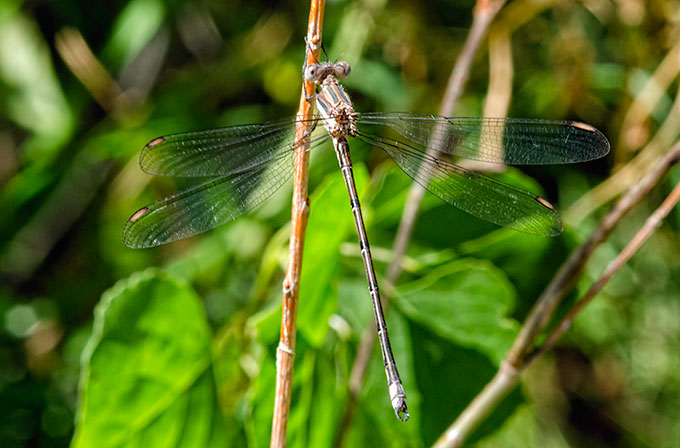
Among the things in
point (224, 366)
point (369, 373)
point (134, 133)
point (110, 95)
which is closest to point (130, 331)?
point (224, 366)

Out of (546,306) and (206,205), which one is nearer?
(546,306)

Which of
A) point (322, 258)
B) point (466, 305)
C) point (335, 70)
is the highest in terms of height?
point (335, 70)

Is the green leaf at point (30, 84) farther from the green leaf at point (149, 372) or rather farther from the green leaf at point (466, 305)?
the green leaf at point (466, 305)

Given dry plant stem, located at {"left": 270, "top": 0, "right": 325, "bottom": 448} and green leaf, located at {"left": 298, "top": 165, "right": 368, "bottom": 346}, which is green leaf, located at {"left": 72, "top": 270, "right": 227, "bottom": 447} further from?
dry plant stem, located at {"left": 270, "top": 0, "right": 325, "bottom": 448}

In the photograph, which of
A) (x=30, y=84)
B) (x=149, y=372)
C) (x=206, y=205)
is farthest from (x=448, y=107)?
(x=30, y=84)

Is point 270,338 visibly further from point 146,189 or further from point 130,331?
point 146,189

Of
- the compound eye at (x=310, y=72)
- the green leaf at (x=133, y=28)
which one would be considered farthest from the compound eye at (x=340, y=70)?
the green leaf at (x=133, y=28)

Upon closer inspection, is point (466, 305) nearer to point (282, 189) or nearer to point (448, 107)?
point (448, 107)

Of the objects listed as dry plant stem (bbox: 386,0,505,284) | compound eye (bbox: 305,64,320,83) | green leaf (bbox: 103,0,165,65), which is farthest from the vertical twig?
green leaf (bbox: 103,0,165,65)
